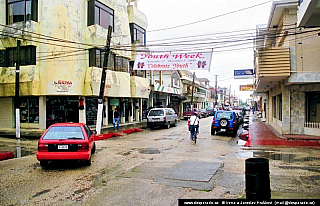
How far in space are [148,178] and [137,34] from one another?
77.9 ft

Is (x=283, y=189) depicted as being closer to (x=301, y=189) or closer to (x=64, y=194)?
(x=301, y=189)

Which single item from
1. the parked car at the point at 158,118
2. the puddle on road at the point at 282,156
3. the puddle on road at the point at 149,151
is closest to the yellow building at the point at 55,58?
the parked car at the point at 158,118

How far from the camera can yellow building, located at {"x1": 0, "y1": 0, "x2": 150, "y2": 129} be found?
1989 centimetres

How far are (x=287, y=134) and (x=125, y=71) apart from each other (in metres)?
15.3

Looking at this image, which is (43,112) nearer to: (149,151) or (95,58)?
(95,58)

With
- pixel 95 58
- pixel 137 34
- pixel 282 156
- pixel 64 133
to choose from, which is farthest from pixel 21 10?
pixel 282 156

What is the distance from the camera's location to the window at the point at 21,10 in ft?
66.7

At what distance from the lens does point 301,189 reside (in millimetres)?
6453

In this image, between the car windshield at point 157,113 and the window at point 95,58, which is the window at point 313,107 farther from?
the window at point 95,58

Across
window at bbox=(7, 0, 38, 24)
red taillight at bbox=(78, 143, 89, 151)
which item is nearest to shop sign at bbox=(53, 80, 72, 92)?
window at bbox=(7, 0, 38, 24)

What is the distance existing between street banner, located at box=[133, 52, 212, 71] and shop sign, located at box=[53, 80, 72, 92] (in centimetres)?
550

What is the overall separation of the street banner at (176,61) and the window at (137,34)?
10776 mm

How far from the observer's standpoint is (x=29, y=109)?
2202 cm

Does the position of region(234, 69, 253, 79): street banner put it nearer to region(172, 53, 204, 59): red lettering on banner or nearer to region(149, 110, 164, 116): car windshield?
region(149, 110, 164, 116): car windshield
